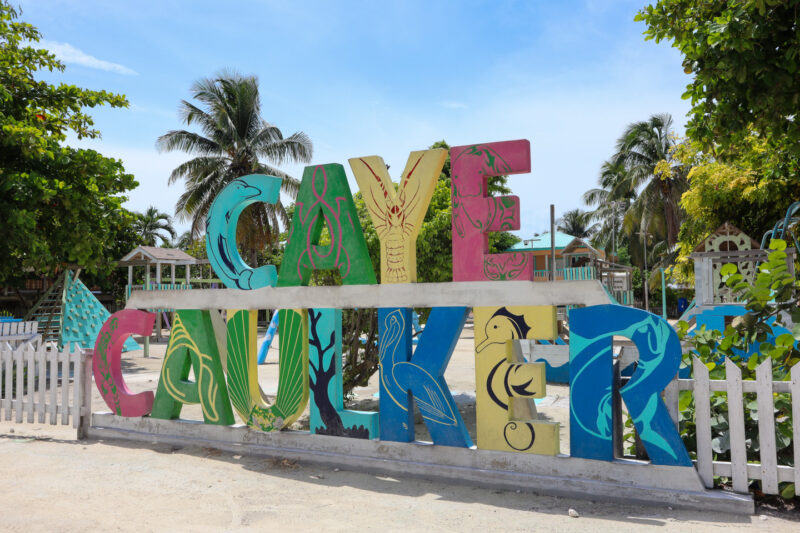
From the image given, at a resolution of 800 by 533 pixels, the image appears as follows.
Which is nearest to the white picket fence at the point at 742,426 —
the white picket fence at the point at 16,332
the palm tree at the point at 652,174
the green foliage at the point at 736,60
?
the green foliage at the point at 736,60

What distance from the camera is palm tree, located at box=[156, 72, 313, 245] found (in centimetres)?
2678

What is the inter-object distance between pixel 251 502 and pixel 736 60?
20.2 feet

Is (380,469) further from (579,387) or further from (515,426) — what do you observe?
(579,387)

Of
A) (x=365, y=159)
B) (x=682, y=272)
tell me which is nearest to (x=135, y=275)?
(x=682, y=272)

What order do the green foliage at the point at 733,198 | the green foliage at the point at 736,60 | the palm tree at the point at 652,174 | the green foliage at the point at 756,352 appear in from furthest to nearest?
the palm tree at the point at 652,174, the green foliage at the point at 733,198, the green foliage at the point at 736,60, the green foliage at the point at 756,352

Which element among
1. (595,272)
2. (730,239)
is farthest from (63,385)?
(730,239)

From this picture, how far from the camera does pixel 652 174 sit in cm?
3384

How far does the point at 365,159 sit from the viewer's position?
239 inches

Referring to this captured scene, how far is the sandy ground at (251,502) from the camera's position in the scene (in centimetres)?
435

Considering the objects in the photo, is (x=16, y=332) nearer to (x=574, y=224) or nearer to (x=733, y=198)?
(x=733, y=198)

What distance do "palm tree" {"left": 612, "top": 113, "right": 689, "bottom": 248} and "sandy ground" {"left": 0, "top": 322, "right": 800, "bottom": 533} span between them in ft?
96.9

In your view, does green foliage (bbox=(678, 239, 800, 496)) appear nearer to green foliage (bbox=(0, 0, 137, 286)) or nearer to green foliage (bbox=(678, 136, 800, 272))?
green foliage (bbox=(0, 0, 137, 286))

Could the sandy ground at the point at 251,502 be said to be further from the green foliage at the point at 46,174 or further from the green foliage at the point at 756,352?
the green foliage at the point at 46,174

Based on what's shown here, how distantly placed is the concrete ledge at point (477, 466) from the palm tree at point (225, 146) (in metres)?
20.7
